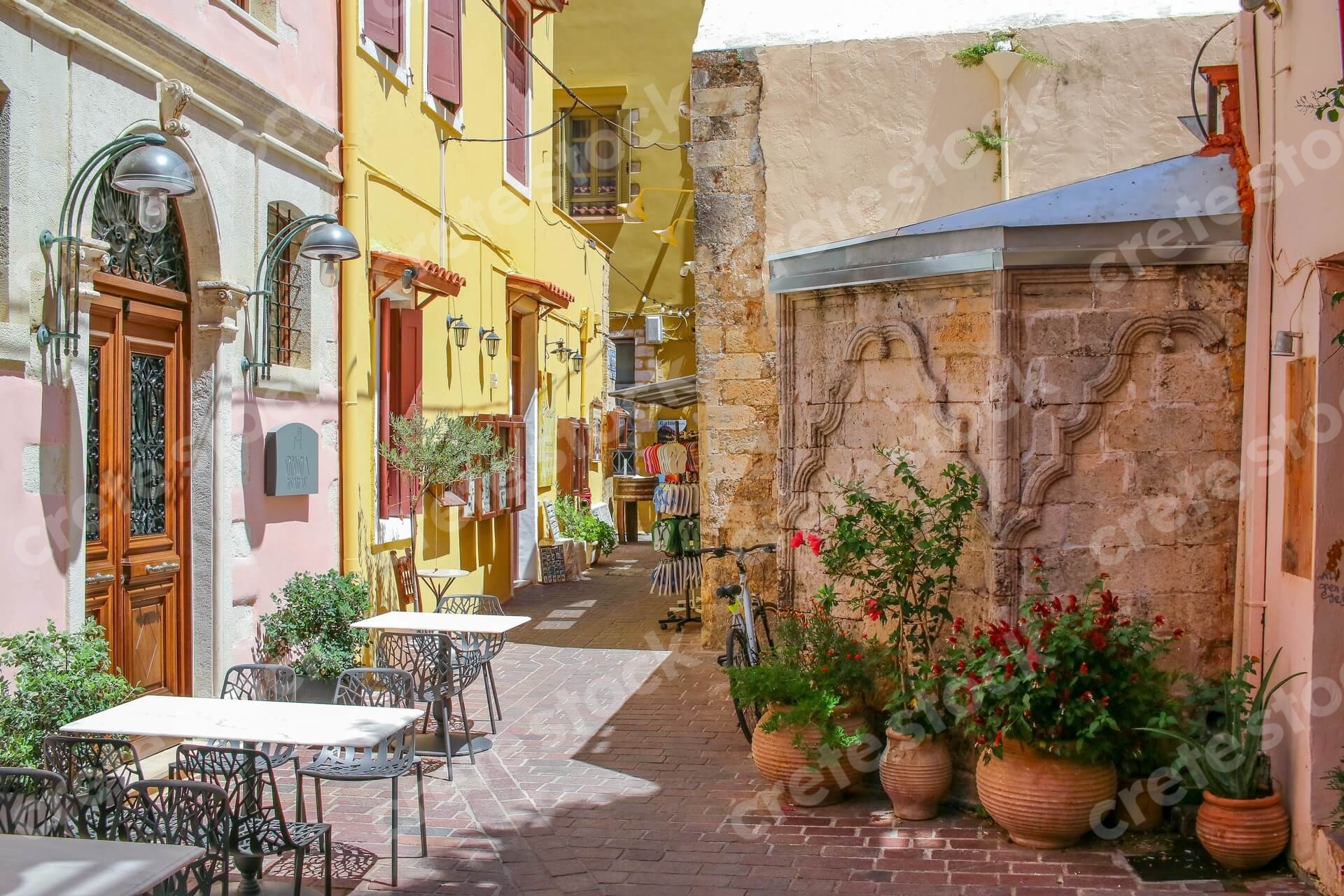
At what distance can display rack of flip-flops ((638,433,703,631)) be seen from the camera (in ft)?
37.5

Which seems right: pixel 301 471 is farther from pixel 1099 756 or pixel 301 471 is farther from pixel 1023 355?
pixel 1099 756

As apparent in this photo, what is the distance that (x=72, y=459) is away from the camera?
5.85 meters

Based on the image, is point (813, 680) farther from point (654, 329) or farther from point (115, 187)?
point (654, 329)

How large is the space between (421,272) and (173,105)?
3.39m

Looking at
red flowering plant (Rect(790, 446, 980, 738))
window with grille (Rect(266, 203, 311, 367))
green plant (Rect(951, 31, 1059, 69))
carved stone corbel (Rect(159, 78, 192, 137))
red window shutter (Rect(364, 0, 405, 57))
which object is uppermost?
red window shutter (Rect(364, 0, 405, 57))

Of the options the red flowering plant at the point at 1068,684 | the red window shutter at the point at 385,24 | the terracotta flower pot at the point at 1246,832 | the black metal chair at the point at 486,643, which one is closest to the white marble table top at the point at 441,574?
the black metal chair at the point at 486,643

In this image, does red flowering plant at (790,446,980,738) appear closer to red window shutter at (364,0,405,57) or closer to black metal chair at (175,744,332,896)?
black metal chair at (175,744,332,896)

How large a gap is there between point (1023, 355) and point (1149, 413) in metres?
0.62

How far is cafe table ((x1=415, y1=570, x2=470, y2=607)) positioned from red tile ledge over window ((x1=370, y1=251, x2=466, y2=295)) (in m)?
2.30

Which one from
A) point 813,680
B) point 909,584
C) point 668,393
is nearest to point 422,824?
point 813,680

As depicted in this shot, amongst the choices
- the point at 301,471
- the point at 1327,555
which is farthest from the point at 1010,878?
the point at 301,471

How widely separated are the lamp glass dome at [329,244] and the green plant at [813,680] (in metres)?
3.38

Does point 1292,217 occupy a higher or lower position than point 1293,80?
lower

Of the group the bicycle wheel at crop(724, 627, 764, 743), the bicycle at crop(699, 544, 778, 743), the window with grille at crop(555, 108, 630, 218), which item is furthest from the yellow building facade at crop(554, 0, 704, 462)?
the bicycle wheel at crop(724, 627, 764, 743)
